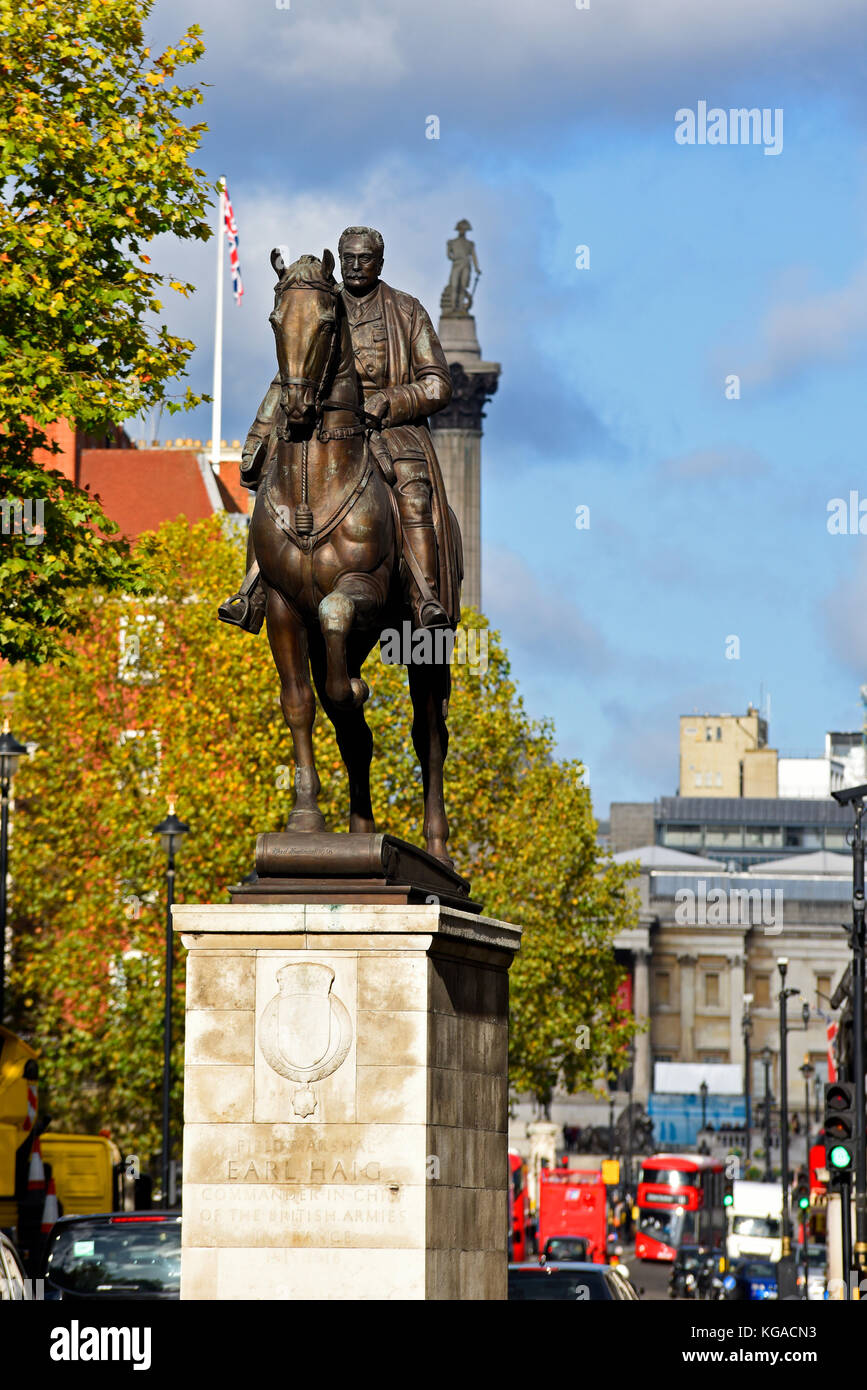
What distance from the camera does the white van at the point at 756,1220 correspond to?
263ft

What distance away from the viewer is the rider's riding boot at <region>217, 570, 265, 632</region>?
43.7 feet

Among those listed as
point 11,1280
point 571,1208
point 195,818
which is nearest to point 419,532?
point 11,1280

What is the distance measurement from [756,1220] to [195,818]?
40.7 meters

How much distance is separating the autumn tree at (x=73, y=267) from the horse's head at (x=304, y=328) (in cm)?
1106

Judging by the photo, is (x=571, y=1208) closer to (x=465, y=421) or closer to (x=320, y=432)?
(x=465, y=421)

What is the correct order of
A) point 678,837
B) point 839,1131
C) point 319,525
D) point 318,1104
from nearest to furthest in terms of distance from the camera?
point 318,1104
point 319,525
point 839,1131
point 678,837

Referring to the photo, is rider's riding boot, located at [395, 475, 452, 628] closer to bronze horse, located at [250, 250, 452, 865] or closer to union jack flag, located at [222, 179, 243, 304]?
bronze horse, located at [250, 250, 452, 865]

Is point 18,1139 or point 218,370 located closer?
point 18,1139

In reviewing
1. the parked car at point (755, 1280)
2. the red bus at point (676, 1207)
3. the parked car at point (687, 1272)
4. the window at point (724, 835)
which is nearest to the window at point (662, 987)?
the window at point (724, 835)

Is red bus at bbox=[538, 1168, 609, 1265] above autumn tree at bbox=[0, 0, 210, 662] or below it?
below

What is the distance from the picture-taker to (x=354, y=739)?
13664 mm

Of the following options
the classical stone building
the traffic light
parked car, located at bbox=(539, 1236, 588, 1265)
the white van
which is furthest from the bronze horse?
the classical stone building

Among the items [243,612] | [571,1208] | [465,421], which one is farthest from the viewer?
[465,421]

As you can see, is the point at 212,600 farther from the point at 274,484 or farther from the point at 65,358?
the point at 274,484
